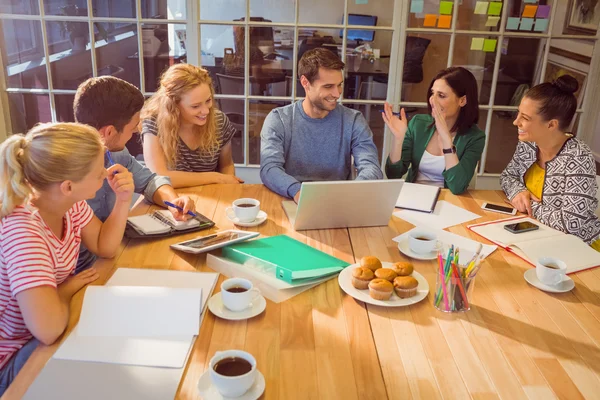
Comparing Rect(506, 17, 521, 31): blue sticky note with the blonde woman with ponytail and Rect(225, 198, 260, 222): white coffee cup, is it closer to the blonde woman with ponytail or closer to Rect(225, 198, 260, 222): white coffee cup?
Rect(225, 198, 260, 222): white coffee cup

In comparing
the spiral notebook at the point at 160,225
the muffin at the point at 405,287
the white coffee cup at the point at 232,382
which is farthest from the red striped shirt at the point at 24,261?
Answer: the muffin at the point at 405,287

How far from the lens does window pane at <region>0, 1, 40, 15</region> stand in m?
3.25

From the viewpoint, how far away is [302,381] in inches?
43.6

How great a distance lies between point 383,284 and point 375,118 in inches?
92.7

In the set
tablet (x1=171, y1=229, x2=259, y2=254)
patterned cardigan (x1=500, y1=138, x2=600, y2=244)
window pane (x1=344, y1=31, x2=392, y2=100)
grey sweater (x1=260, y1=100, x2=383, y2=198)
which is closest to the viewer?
tablet (x1=171, y1=229, x2=259, y2=254)

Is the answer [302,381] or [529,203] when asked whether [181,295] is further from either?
[529,203]

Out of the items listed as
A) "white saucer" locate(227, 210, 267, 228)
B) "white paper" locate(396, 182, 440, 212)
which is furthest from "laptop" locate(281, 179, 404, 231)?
"white paper" locate(396, 182, 440, 212)

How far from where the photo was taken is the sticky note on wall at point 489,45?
3330mm

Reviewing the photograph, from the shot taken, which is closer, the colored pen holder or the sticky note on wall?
the colored pen holder

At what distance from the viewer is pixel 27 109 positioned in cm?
348

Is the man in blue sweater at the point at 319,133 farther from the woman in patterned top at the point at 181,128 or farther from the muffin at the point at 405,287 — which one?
the muffin at the point at 405,287

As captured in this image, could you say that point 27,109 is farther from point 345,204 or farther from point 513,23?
point 513,23

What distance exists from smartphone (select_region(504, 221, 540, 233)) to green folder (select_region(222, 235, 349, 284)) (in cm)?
63

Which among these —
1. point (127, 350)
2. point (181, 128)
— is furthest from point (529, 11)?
point (127, 350)
